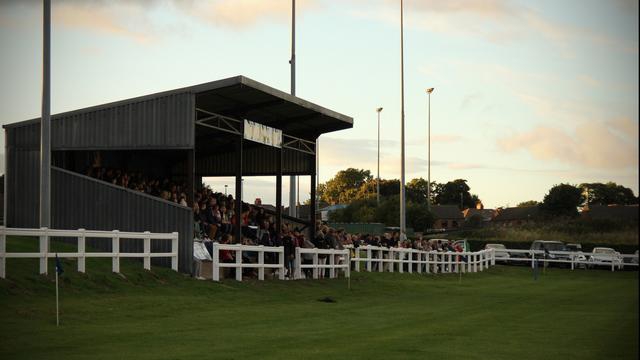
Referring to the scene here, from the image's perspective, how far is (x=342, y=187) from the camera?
18438 cm

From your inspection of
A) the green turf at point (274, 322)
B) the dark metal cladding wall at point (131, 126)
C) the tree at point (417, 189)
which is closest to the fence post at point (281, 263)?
the green turf at point (274, 322)

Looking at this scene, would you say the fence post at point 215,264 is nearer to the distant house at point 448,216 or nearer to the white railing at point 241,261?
the white railing at point 241,261

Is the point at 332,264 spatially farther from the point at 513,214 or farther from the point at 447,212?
the point at 513,214

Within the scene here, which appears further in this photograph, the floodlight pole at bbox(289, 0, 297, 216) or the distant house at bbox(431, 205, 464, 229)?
the distant house at bbox(431, 205, 464, 229)

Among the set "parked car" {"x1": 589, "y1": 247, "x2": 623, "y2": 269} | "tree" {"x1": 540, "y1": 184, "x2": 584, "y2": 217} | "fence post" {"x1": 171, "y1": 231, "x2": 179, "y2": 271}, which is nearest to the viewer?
"fence post" {"x1": 171, "y1": 231, "x2": 179, "y2": 271}

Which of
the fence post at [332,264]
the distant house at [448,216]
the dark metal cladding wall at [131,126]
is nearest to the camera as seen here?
the dark metal cladding wall at [131,126]

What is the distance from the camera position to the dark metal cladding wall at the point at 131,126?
27.2 m

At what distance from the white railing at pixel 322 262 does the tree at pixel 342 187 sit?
457 feet

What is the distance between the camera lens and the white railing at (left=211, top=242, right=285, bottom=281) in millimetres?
25766

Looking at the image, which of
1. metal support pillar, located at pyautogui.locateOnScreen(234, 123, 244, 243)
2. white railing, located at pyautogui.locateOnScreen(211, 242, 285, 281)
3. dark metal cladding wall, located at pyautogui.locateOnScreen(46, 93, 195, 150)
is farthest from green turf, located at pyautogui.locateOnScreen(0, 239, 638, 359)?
dark metal cladding wall, located at pyautogui.locateOnScreen(46, 93, 195, 150)

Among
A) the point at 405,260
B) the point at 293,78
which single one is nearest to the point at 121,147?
the point at 293,78

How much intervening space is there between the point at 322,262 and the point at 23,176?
10636 millimetres

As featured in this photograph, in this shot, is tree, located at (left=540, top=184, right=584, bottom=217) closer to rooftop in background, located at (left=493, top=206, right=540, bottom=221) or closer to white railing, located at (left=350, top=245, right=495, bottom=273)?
rooftop in background, located at (left=493, top=206, right=540, bottom=221)

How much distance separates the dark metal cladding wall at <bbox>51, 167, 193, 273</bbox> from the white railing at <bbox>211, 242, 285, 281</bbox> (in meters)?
0.74
